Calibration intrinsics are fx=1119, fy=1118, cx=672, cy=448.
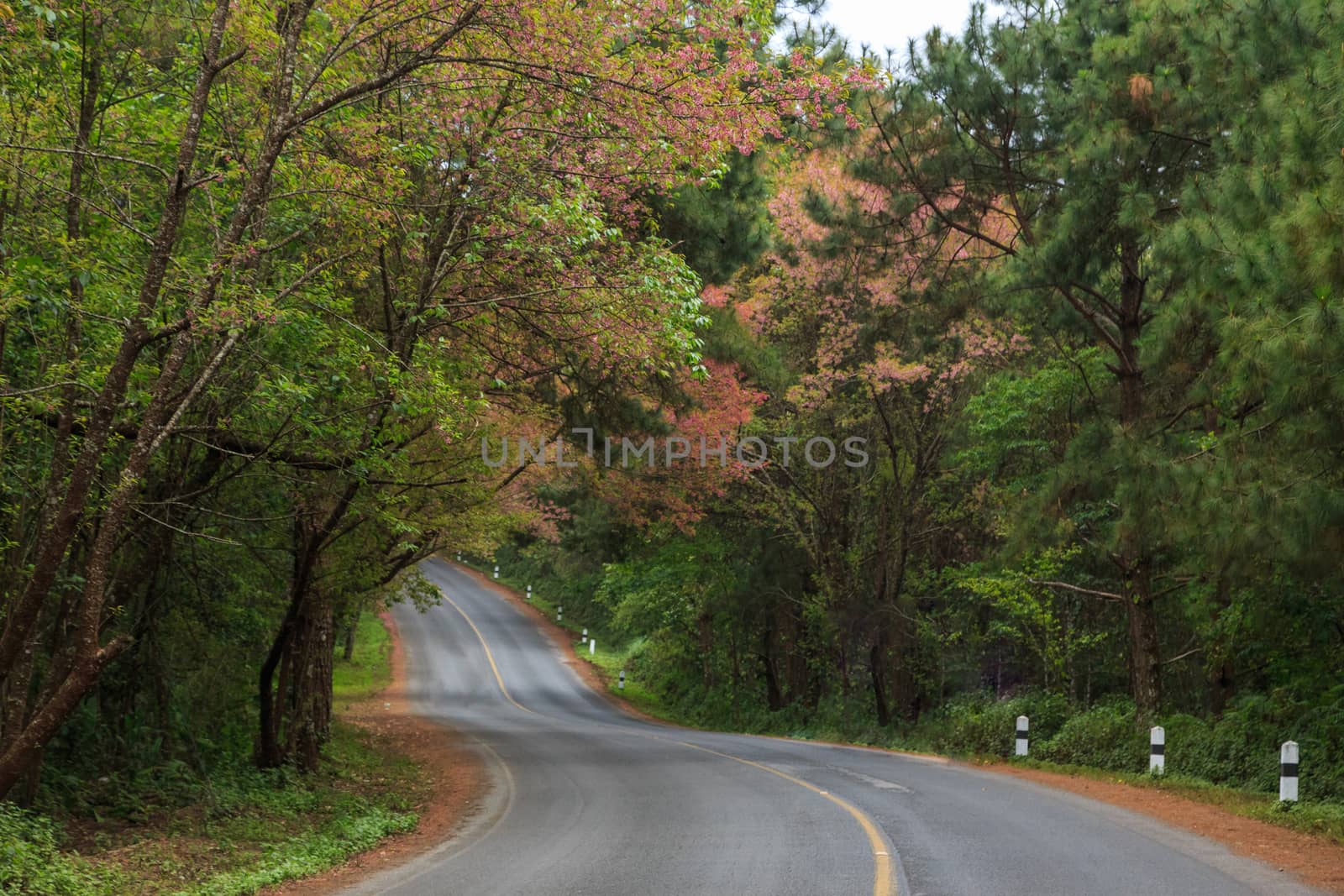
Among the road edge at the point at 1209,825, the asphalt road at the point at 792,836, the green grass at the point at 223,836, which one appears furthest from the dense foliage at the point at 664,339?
the asphalt road at the point at 792,836

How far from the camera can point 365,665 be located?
42.7 m

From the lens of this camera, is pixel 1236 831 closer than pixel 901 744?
Yes

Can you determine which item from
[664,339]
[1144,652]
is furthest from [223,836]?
[1144,652]

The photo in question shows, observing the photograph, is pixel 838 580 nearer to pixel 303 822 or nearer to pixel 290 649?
pixel 290 649

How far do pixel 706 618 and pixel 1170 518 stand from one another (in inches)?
831

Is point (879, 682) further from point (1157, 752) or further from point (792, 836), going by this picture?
point (792, 836)

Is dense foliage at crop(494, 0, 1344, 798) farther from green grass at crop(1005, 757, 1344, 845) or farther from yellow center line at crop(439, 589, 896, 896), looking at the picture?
yellow center line at crop(439, 589, 896, 896)

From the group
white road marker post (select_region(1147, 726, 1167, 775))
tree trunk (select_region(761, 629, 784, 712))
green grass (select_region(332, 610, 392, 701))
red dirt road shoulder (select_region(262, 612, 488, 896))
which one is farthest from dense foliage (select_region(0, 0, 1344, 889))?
green grass (select_region(332, 610, 392, 701))

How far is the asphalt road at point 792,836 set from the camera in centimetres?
782

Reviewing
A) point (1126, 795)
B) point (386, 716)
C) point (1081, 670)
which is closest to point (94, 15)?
point (1126, 795)

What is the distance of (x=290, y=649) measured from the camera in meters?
16.2

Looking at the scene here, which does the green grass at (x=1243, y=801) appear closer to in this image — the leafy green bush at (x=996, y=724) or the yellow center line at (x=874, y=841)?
the leafy green bush at (x=996, y=724)

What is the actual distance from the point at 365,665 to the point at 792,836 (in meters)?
35.7

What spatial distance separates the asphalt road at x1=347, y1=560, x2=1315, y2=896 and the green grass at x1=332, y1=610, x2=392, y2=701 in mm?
19717
